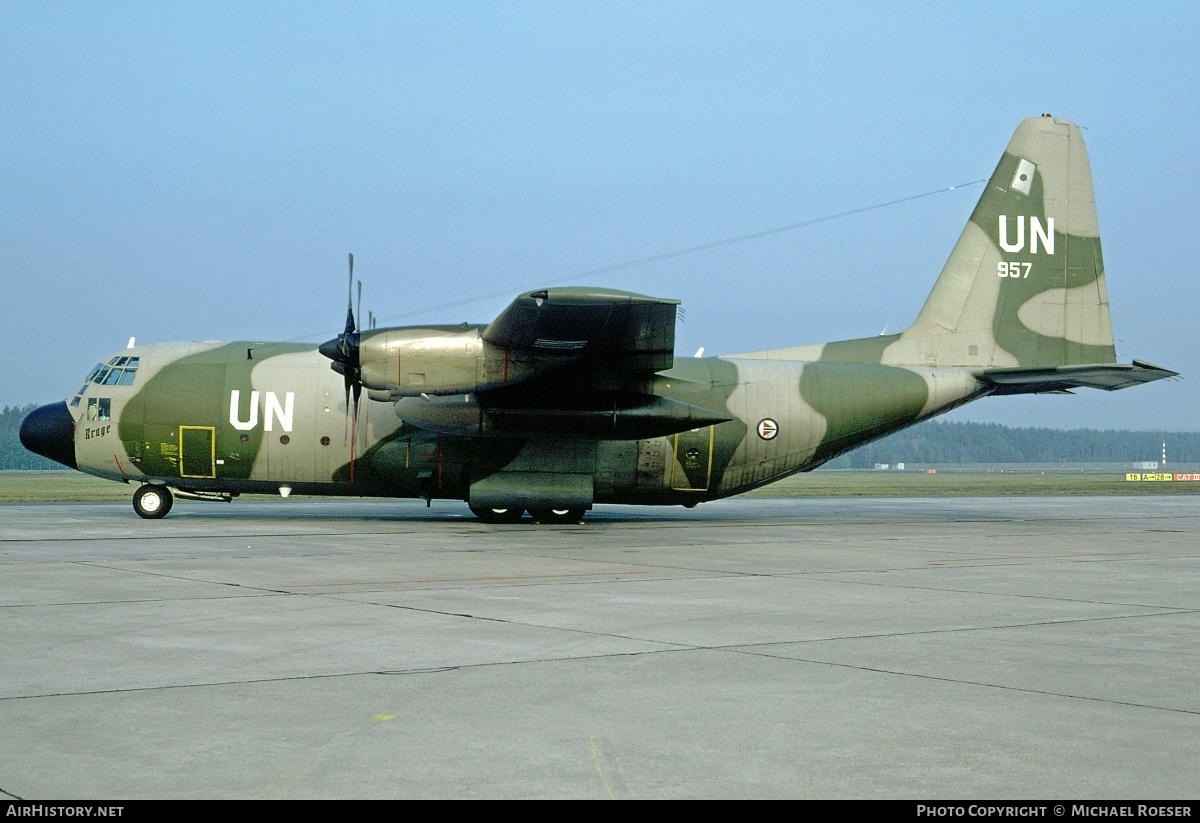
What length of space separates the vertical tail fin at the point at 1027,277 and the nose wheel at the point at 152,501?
16817 millimetres

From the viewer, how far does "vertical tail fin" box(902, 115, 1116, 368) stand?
26.8 m

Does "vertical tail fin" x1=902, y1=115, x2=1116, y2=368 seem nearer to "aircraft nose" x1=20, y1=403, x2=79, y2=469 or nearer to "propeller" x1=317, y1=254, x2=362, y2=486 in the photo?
"propeller" x1=317, y1=254, x2=362, y2=486

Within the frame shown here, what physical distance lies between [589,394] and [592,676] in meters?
15.1

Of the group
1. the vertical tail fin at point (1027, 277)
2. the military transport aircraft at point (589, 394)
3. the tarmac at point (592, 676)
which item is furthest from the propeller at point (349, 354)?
the vertical tail fin at point (1027, 277)

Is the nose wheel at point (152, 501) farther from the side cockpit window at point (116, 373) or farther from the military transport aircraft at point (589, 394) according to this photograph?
the side cockpit window at point (116, 373)

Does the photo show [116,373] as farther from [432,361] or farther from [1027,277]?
[1027,277]

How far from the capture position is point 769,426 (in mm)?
25234

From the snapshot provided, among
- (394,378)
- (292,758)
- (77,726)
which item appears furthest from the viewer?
(394,378)

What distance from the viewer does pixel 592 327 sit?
2036cm

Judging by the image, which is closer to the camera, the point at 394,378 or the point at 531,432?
the point at 394,378

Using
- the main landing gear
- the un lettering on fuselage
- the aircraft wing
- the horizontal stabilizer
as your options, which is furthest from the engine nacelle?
the horizontal stabilizer
